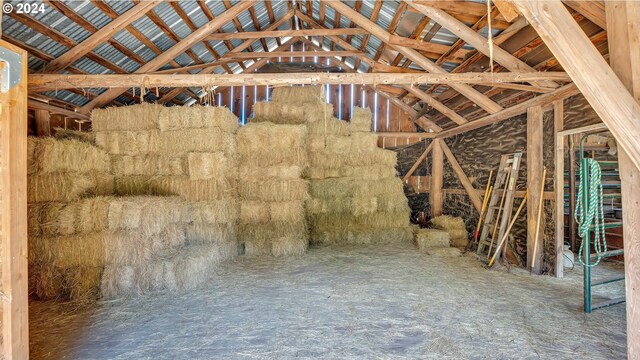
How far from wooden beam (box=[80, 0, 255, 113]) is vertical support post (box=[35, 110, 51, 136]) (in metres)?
0.87

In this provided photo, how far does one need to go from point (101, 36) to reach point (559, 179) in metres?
7.53

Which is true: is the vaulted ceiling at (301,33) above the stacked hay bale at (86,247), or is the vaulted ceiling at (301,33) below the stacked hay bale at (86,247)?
above

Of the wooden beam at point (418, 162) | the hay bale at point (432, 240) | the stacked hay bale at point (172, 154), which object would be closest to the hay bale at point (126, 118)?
the stacked hay bale at point (172, 154)

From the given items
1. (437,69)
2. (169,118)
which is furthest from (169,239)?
(437,69)

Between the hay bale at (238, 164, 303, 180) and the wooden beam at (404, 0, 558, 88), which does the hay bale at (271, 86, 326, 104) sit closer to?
the hay bale at (238, 164, 303, 180)

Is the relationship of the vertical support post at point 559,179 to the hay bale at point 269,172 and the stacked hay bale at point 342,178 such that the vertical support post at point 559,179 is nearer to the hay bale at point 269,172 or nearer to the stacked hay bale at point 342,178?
the stacked hay bale at point 342,178

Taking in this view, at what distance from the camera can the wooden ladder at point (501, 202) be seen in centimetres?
654

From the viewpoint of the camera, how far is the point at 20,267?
2.38 metres

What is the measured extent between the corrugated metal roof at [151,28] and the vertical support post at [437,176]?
3.12m

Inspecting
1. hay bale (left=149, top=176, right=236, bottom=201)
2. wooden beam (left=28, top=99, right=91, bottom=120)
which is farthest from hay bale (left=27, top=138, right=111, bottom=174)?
wooden beam (left=28, top=99, right=91, bottom=120)

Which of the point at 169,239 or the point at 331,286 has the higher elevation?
the point at 169,239

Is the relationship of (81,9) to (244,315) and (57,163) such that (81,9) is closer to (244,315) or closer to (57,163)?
(57,163)

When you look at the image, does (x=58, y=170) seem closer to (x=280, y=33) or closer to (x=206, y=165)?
(x=206, y=165)

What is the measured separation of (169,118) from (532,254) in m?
6.60
